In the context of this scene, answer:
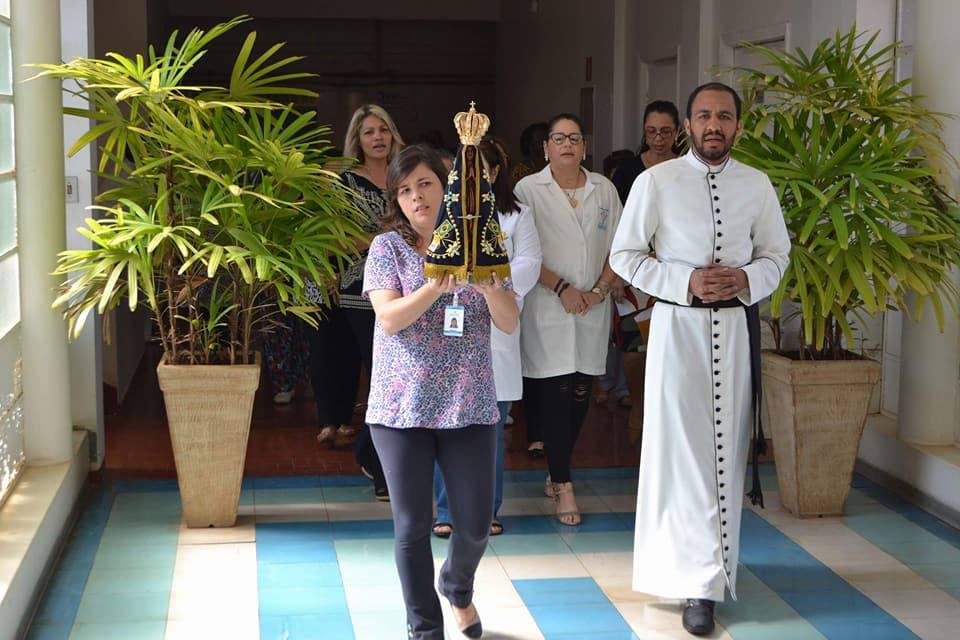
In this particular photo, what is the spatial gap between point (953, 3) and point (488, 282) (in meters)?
2.84

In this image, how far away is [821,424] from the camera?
489 cm

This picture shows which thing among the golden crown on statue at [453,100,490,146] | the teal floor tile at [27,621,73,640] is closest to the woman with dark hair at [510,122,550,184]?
the golden crown on statue at [453,100,490,146]

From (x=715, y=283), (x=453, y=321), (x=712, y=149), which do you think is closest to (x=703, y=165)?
(x=712, y=149)

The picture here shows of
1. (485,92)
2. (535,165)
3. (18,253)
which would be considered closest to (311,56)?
(485,92)

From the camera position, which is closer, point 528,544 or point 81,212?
point 528,544

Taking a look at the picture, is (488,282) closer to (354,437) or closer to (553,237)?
(553,237)

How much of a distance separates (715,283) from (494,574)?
125cm

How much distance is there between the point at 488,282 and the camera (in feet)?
10.3

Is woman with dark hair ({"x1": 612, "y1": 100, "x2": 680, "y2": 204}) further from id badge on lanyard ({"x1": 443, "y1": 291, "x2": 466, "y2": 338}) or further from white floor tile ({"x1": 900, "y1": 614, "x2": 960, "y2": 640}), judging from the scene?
id badge on lanyard ({"x1": 443, "y1": 291, "x2": 466, "y2": 338})

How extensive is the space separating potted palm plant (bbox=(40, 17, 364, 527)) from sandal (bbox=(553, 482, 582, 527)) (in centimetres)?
116

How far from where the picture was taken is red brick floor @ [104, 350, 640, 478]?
567 cm

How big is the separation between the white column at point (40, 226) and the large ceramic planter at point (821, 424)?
9.02ft

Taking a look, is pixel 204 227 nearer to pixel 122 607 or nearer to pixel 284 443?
pixel 122 607

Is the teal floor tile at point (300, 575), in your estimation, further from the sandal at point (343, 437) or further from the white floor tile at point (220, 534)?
the sandal at point (343, 437)
